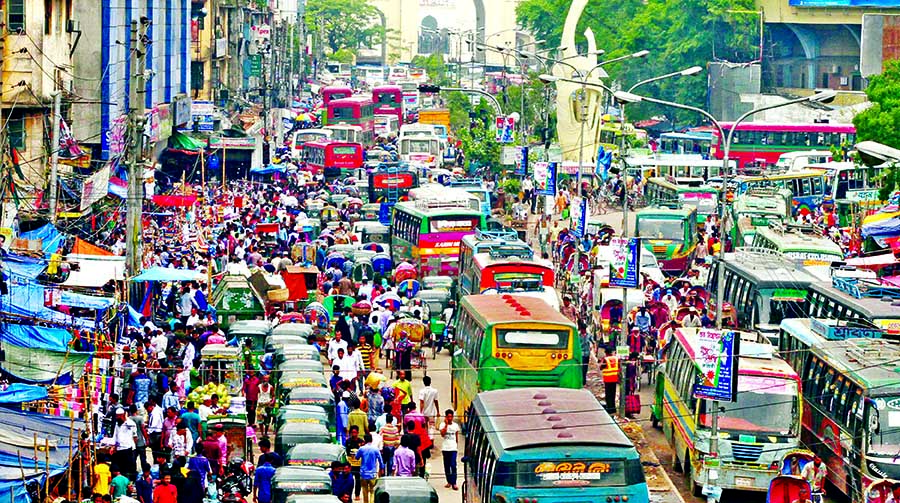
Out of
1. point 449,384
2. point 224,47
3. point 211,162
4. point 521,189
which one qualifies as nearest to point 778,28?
point 224,47

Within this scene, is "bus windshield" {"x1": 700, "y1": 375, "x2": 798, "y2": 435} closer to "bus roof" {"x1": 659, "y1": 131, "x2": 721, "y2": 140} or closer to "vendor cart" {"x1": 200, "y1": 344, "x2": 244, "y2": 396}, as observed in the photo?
"vendor cart" {"x1": 200, "y1": 344, "x2": 244, "y2": 396}

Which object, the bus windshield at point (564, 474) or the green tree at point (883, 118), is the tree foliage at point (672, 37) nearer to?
the green tree at point (883, 118)

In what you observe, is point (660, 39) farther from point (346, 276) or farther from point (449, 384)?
point (449, 384)

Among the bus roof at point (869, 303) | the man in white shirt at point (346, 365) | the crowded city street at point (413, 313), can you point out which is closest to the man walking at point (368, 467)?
the crowded city street at point (413, 313)

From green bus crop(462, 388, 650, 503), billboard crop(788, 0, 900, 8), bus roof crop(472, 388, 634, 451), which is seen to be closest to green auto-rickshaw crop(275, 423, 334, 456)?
bus roof crop(472, 388, 634, 451)

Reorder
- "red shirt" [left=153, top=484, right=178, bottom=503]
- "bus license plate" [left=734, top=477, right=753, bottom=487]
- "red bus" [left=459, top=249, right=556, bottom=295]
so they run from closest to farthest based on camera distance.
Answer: "red shirt" [left=153, top=484, right=178, bottom=503], "bus license plate" [left=734, top=477, right=753, bottom=487], "red bus" [left=459, top=249, right=556, bottom=295]

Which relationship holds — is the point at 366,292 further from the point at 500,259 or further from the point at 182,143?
the point at 182,143
